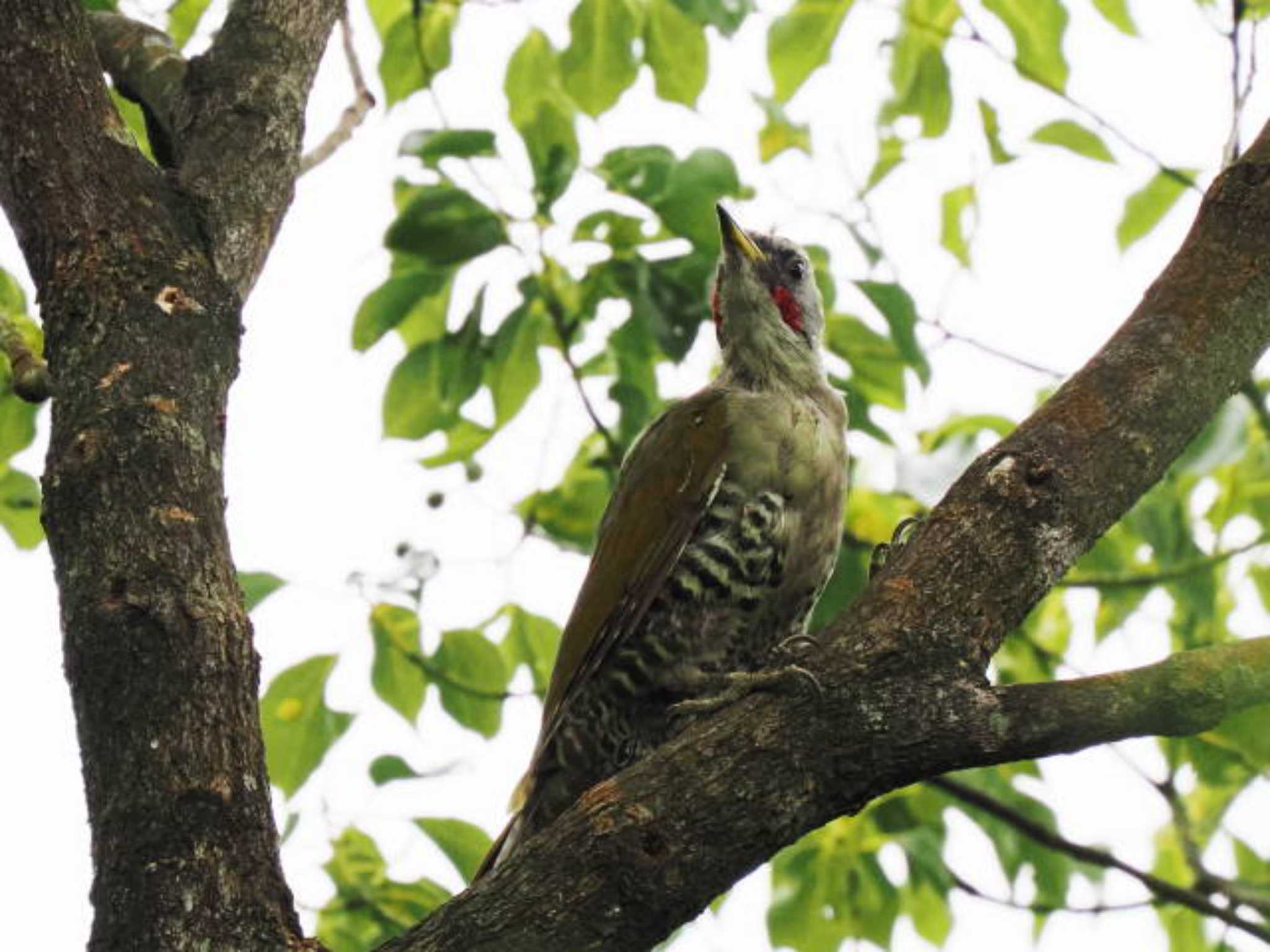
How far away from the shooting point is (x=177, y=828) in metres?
2.37

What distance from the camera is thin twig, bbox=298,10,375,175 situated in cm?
400

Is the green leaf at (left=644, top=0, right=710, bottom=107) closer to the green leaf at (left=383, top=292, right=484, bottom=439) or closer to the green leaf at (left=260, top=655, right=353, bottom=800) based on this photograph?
the green leaf at (left=383, top=292, right=484, bottom=439)

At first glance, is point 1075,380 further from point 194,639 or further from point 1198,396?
point 194,639

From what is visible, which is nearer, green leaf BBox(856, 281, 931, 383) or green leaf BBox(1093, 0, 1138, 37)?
green leaf BBox(1093, 0, 1138, 37)

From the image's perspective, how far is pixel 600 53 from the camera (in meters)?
5.14

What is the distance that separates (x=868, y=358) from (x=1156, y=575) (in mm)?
1096

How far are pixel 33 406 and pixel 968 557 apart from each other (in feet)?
8.63

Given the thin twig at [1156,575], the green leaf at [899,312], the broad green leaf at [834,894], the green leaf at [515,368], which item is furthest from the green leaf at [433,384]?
the thin twig at [1156,575]

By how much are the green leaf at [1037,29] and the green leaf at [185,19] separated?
2.36 meters

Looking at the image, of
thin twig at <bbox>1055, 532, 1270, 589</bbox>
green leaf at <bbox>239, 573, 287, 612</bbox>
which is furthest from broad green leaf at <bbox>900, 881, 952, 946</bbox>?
green leaf at <bbox>239, 573, 287, 612</bbox>

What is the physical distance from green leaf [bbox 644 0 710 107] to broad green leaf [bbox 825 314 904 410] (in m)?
0.83

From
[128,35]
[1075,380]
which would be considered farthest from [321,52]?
[1075,380]

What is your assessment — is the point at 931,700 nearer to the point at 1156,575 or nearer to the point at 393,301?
the point at 1156,575

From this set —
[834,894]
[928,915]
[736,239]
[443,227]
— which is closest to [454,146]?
[443,227]
